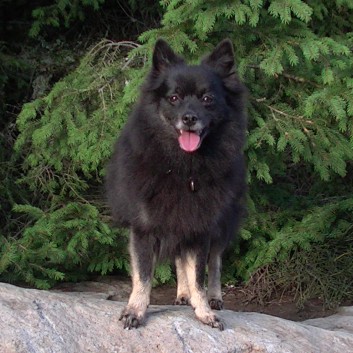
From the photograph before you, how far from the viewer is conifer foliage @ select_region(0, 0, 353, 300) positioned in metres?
6.73

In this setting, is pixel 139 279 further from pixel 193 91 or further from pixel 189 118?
pixel 193 91

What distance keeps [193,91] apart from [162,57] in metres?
0.46

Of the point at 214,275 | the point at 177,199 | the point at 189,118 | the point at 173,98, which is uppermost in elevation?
the point at 173,98

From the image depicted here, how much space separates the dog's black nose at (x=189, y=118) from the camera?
4.50 metres

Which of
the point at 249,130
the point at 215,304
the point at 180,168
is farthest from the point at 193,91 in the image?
the point at 249,130

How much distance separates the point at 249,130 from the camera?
702 cm

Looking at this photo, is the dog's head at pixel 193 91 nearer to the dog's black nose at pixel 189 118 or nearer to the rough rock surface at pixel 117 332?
the dog's black nose at pixel 189 118

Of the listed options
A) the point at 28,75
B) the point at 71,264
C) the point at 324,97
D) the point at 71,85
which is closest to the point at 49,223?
the point at 71,264

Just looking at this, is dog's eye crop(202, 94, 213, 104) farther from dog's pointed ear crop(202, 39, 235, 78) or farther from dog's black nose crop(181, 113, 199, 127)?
dog's pointed ear crop(202, 39, 235, 78)

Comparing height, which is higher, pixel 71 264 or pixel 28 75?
pixel 28 75

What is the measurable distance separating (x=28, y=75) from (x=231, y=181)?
460 cm

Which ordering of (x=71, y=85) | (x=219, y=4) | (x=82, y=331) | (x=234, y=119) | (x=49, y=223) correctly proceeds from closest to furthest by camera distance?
(x=82, y=331) < (x=234, y=119) < (x=219, y=4) < (x=49, y=223) < (x=71, y=85)

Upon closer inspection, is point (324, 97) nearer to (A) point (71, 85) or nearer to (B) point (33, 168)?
(A) point (71, 85)

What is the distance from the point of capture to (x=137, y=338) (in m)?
4.57
